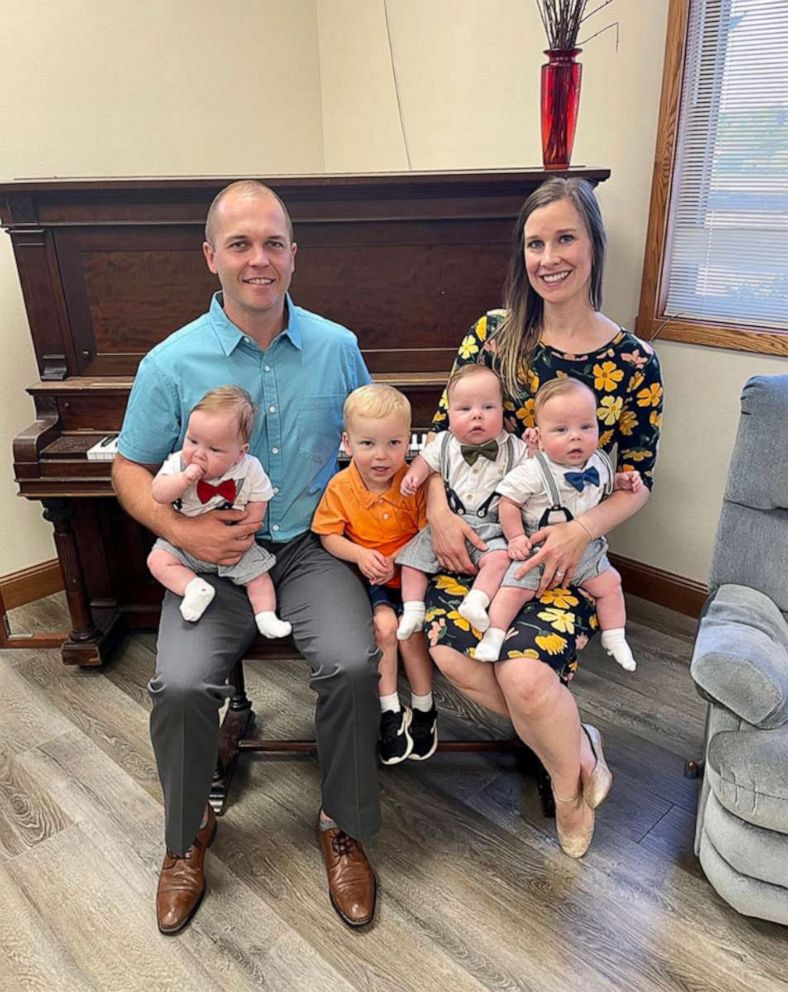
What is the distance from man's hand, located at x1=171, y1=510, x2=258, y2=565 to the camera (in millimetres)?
1601

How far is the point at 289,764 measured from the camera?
2.01m

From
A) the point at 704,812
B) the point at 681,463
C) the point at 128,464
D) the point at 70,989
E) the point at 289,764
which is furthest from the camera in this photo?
the point at 681,463

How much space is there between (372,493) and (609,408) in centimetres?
54

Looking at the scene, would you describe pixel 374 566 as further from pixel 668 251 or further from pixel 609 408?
pixel 668 251

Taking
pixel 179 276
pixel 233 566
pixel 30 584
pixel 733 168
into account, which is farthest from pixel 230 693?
pixel 733 168

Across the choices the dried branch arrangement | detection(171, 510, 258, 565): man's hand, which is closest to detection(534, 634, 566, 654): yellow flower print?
detection(171, 510, 258, 565): man's hand

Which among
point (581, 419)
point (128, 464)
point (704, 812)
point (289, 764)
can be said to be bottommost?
point (289, 764)

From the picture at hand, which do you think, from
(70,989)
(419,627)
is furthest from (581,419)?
(70,989)

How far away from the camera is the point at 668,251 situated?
2.40 meters

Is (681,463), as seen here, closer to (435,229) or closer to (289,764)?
(435,229)

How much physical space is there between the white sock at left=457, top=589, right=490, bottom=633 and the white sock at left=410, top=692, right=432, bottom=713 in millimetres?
286

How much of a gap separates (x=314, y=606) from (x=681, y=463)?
4.75 feet

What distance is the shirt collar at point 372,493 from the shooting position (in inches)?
66.3

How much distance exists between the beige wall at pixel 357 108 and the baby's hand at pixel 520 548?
1.11 metres
